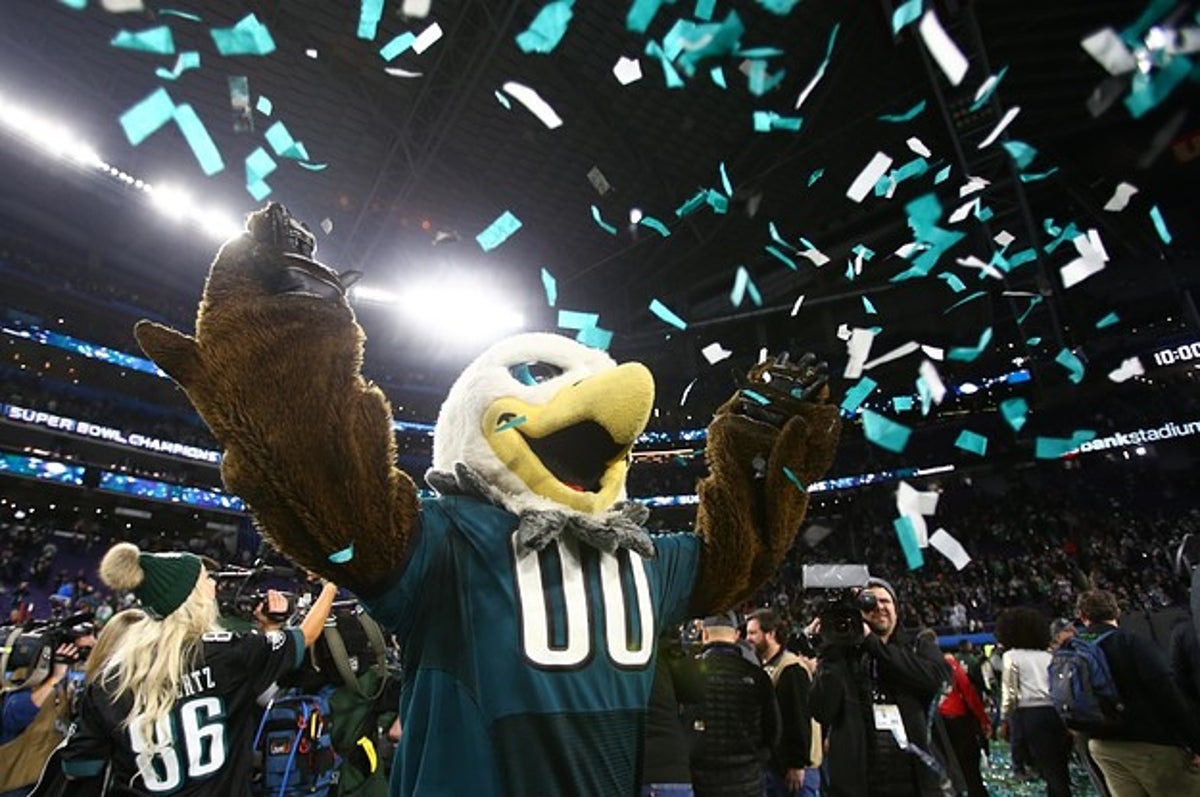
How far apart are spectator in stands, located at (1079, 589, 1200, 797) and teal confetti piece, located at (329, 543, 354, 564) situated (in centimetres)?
419

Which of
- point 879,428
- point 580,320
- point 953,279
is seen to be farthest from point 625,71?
point 879,428

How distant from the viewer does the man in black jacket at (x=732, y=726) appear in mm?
3889

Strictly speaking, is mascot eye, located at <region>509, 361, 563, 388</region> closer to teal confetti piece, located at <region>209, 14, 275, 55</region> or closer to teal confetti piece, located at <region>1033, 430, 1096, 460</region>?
teal confetti piece, located at <region>1033, 430, 1096, 460</region>

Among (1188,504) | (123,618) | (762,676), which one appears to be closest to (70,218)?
(123,618)

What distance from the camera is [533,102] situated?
45.0ft

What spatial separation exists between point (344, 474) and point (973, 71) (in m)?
15.1

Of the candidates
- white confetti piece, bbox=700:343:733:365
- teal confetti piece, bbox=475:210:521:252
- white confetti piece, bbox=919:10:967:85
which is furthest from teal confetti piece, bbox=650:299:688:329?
teal confetti piece, bbox=475:210:521:252

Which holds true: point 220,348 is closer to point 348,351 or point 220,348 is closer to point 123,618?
point 348,351

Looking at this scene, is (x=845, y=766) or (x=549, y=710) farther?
(x=845, y=766)

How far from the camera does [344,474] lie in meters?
1.24

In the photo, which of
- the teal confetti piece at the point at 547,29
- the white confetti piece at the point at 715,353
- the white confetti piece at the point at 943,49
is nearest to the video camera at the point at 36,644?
the white confetti piece at the point at 715,353

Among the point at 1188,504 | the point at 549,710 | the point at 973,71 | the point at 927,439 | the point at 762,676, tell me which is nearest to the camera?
the point at 549,710

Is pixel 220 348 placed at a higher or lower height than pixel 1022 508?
lower

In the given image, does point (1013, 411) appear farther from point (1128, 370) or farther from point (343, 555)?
point (1128, 370)
